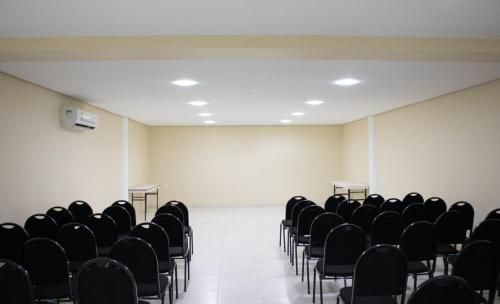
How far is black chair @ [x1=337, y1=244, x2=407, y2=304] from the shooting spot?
2.63 m

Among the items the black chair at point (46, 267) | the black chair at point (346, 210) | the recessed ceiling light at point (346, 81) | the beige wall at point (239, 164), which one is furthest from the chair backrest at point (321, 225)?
the beige wall at point (239, 164)

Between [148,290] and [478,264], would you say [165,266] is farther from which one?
[478,264]

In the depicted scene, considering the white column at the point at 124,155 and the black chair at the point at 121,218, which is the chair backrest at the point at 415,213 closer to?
the black chair at the point at 121,218

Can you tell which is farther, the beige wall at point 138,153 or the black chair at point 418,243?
the beige wall at point 138,153

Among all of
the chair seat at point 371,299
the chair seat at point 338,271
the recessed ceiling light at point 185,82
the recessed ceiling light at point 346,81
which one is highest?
the recessed ceiling light at point 346,81

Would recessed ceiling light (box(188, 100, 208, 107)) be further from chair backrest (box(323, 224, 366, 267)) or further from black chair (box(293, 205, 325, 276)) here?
chair backrest (box(323, 224, 366, 267))

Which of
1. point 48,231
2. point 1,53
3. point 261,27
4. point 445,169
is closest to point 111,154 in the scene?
point 48,231

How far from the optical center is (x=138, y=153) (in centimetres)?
1141

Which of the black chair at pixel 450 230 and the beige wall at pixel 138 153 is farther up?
the beige wall at pixel 138 153

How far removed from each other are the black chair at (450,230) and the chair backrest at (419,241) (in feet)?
2.36

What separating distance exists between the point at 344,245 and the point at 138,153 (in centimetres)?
916

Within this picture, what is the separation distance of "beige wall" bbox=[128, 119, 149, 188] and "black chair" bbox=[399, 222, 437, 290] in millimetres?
8412

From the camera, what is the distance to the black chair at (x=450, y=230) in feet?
13.9

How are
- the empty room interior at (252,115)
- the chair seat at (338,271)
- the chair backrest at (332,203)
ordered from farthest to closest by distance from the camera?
the chair backrest at (332,203) < the chair seat at (338,271) < the empty room interior at (252,115)
